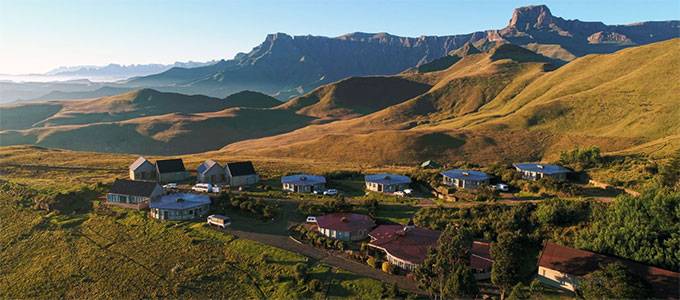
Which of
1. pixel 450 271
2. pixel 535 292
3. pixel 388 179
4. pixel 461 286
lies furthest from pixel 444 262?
pixel 388 179

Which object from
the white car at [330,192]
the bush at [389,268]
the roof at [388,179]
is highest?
the roof at [388,179]

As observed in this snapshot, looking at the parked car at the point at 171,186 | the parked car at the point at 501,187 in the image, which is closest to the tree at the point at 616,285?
the parked car at the point at 501,187

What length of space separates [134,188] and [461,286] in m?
46.7

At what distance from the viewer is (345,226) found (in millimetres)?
44688

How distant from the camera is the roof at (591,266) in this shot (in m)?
29.7

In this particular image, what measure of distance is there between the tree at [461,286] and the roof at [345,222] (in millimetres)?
15874

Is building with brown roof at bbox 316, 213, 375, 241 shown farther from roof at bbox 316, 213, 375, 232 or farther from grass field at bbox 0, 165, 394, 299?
grass field at bbox 0, 165, 394, 299

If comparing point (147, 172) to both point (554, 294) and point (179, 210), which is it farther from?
point (554, 294)

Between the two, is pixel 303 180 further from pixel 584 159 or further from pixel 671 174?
pixel 671 174

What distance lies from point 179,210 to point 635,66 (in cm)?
16855

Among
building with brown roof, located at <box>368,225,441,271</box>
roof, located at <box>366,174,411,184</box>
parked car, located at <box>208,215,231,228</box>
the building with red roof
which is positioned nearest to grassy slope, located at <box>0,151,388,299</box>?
parked car, located at <box>208,215,231,228</box>

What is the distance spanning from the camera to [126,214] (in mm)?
52375

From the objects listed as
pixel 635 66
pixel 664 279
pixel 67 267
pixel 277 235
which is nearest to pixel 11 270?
pixel 67 267

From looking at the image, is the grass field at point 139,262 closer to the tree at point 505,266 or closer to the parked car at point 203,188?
the tree at point 505,266
